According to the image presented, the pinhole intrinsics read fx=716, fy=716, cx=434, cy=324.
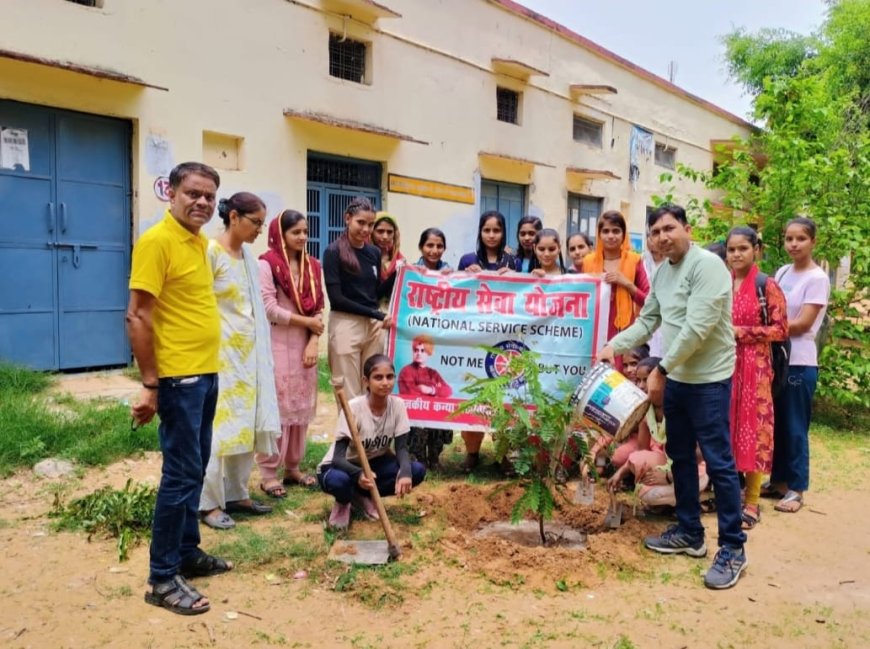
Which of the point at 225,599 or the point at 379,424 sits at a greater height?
the point at 379,424

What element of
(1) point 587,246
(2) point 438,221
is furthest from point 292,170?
(1) point 587,246

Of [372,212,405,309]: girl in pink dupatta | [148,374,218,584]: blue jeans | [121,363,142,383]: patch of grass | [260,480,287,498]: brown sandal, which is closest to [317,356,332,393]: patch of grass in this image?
[121,363,142,383]: patch of grass

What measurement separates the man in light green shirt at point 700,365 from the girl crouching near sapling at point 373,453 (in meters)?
1.31

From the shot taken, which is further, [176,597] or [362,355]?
[362,355]

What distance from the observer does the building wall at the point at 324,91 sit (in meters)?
6.62

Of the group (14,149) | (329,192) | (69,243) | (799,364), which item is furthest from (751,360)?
(329,192)

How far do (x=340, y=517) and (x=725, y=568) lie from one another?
1.89 meters

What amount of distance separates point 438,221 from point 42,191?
558 centimetres

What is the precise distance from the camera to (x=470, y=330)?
4.68 m

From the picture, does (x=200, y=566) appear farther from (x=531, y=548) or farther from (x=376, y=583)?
(x=531, y=548)

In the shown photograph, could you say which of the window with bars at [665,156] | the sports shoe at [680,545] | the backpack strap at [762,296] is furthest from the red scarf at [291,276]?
the window with bars at [665,156]

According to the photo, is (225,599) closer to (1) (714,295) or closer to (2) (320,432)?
(1) (714,295)

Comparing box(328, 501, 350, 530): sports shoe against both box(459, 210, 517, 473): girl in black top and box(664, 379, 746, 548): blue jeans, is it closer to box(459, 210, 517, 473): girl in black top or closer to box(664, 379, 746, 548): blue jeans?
box(459, 210, 517, 473): girl in black top

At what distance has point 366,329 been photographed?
15.0 feet
